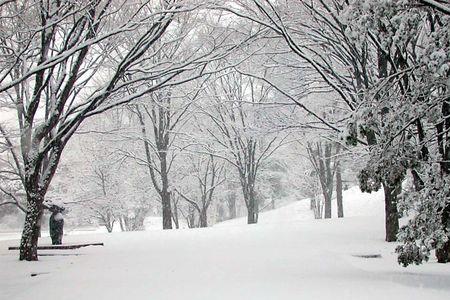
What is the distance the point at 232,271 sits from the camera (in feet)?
25.1

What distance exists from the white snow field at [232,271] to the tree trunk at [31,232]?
314 mm

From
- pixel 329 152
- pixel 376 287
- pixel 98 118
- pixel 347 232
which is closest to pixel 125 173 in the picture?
pixel 98 118

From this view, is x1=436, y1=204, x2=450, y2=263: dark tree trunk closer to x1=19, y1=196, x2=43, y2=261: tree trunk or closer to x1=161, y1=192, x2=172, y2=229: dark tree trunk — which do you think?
x1=19, y1=196, x2=43, y2=261: tree trunk

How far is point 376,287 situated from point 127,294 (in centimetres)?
342

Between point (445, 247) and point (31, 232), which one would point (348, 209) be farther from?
point (31, 232)

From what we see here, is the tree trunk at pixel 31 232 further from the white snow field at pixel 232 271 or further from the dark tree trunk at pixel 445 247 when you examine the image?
the dark tree trunk at pixel 445 247

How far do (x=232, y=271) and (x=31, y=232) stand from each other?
16.1 feet

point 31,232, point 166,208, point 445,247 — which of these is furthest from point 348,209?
point 31,232

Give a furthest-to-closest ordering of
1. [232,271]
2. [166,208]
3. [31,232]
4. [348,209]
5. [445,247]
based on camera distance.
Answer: [348,209]
[166,208]
[31,232]
[232,271]
[445,247]

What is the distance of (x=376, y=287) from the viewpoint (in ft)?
19.5

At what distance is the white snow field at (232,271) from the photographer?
5949 millimetres

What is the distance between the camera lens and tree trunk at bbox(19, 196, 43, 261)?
9.80 metres

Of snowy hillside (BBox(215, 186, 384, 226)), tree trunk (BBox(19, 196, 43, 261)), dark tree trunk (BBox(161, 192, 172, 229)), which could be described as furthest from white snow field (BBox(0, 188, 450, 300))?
snowy hillside (BBox(215, 186, 384, 226))

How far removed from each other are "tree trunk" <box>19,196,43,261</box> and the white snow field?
31cm
